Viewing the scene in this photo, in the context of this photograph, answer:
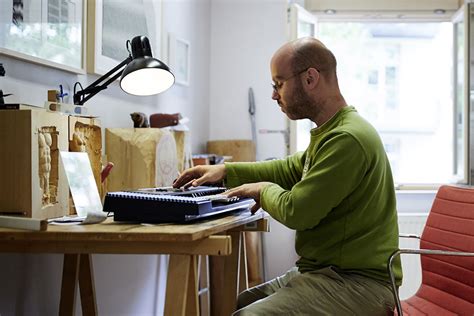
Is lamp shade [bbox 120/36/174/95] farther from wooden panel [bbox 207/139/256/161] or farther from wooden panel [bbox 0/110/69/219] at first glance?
wooden panel [bbox 207/139/256/161]

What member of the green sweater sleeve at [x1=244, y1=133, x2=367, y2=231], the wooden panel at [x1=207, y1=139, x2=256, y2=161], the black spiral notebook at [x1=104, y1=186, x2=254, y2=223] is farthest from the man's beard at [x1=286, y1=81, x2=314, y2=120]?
the wooden panel at [x1=207, y1=139, x2=256, y2=161]

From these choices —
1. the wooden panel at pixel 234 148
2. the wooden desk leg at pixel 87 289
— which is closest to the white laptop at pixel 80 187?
the wooden desk leg at pixel 87 289

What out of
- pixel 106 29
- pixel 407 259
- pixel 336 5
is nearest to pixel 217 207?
pixel 106 29

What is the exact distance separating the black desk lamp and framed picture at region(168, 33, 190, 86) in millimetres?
1408

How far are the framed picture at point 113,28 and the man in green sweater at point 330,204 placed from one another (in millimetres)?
954

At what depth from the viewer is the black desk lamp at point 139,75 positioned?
88.4 inches

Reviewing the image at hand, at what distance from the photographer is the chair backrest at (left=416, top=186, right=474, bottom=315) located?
242 centimetres

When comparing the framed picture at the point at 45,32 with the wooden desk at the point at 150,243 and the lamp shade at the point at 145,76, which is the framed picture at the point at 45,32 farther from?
the wooden desk at the point at 150,243

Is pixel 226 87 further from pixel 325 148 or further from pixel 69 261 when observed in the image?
pixel 325 148

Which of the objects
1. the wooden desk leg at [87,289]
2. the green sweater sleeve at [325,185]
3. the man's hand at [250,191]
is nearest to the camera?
the green sweater sleeve at [325,185]

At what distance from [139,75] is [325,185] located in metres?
0.87

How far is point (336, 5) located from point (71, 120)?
3.40 metres

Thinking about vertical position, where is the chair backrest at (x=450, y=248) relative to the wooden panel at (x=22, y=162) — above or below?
below

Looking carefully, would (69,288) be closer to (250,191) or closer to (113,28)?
(250,191)
